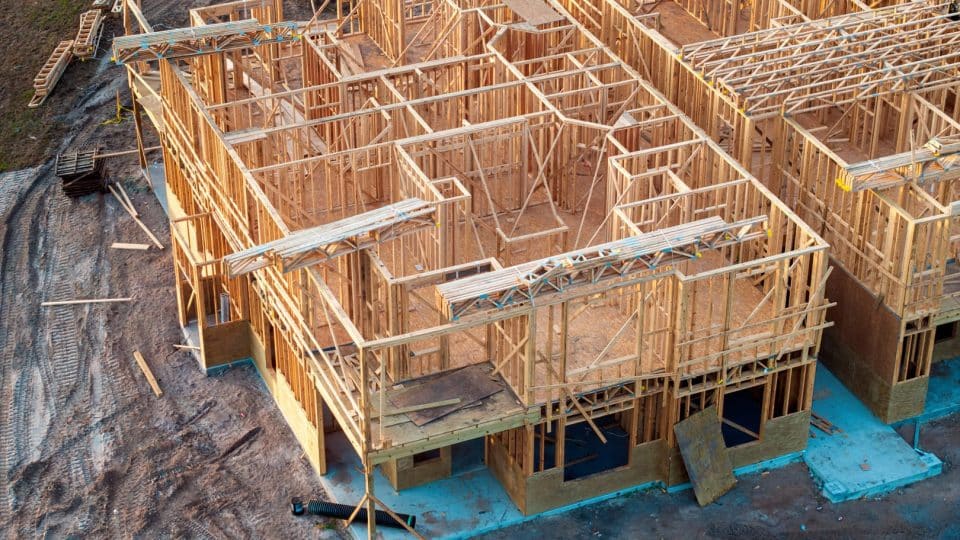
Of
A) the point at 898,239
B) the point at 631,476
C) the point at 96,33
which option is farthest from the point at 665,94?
the point at 96,33

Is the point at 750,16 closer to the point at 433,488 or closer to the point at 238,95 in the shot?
the point at 238,95

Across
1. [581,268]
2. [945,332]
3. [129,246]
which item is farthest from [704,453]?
[129,246]

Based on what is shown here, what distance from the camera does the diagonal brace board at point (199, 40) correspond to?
131ft

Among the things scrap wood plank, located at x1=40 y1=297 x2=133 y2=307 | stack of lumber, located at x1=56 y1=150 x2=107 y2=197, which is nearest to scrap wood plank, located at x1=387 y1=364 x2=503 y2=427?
scrap wood plank, located at x1=40 y1=297 x2=133 y2=307

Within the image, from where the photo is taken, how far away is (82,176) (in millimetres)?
45719

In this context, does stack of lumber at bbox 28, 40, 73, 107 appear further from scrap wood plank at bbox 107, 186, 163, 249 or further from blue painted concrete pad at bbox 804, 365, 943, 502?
blue painted concrete pad at bbox 804, 365, 943, 502

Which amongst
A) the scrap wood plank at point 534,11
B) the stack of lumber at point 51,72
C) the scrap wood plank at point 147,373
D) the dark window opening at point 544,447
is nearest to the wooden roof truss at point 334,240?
the dark window opening at point 544,447

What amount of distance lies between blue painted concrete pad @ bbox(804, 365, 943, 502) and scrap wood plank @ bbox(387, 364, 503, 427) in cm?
779

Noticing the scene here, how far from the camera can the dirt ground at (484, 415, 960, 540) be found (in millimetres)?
33906

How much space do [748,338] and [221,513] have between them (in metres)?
11.8

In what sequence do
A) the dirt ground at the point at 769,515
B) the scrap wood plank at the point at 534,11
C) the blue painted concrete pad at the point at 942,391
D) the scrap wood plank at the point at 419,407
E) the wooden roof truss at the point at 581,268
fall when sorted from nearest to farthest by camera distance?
1. the wooden roof truss at the point at 581,268
2. the scrap wood plank at the point at 419,407
3. the dirt ground at the point at 769,515
4. the blue painted concrete pad at the point at 942,391
5. the scrap wood plank at the point at 534,11

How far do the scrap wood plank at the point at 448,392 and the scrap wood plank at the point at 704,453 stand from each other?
14.0 feet

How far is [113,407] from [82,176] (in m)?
10.5

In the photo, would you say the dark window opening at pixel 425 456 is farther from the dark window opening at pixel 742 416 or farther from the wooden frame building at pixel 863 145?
the wooden frame building at pixel 863 145
